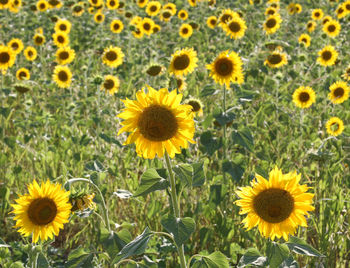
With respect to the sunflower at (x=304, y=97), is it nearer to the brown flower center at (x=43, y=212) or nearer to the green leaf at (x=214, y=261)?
the green leaf at (x=214, y=261)

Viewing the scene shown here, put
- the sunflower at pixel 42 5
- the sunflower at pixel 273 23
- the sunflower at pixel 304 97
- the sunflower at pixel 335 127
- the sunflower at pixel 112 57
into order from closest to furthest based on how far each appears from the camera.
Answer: the sunflower at pixel 335 127, the sunflower at pixel 304 97, the sunflower at pixel 112 57, the sunflower at pixel 273 23, the sunflower at pixel 42 5

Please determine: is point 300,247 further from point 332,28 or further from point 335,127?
point 332,28

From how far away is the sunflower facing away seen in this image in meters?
1.72

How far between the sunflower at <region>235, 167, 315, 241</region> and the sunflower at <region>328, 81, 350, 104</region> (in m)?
2.37

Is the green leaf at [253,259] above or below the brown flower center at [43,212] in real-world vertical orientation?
below

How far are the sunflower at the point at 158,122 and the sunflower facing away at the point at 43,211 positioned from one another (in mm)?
454

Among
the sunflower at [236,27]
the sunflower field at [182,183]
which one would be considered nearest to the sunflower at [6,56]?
the sunflower field at [182,183]

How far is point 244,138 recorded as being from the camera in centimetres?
246

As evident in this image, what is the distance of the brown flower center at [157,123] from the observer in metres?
1.51

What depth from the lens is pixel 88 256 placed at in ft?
6.10

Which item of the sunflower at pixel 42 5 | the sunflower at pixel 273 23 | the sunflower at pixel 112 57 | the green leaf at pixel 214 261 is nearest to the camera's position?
the green leaf at pixel 214 261

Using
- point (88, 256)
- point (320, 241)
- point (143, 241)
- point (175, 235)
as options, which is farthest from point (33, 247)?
point (320, 241)

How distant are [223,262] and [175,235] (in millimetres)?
235

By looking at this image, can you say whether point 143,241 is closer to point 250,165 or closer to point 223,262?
point 223,262
